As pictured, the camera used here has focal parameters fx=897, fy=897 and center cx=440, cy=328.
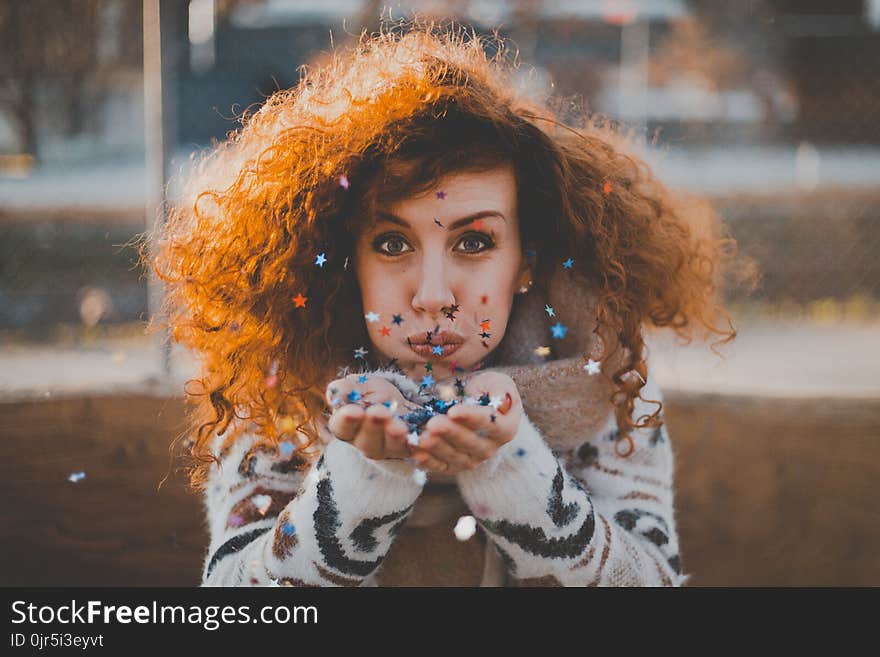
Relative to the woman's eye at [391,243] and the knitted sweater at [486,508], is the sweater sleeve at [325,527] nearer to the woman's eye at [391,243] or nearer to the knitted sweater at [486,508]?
the knitted sweater at [486,508]

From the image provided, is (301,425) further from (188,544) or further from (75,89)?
(75,89)

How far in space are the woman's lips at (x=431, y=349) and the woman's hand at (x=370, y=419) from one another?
0.13 metres

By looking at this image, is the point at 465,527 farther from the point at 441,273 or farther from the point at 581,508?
the point at 441,273

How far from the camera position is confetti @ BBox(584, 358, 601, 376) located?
4.15ft

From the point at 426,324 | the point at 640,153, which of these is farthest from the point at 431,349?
the point at 640,153

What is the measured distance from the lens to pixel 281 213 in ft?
4.28

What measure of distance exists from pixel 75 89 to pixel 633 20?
8.38ft

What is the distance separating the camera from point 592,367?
127 cm

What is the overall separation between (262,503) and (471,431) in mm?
457

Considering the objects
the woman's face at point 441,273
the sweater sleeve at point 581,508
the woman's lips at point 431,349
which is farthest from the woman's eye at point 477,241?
the sweater sleeve at point 581,508

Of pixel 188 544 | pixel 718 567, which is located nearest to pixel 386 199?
pixel 188 544

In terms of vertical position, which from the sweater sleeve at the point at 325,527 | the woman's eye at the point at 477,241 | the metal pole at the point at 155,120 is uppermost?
the metal pole at the point at 155,120

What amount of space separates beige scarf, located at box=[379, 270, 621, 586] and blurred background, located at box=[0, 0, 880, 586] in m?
0.35

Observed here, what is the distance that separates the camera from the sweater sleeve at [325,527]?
111 centimetres
